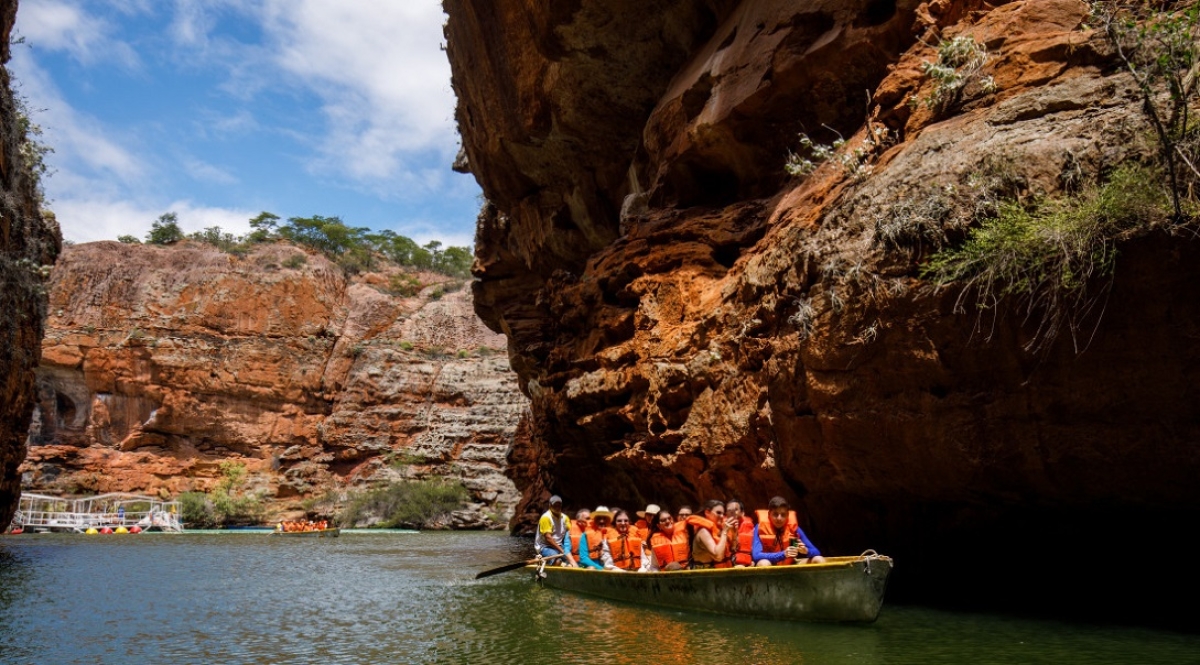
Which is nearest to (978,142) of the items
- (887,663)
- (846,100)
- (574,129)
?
(846,100)

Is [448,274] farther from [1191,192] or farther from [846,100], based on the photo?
[1191,192]

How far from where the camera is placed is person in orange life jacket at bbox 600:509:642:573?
40.8 ft

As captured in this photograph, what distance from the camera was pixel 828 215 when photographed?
995cm

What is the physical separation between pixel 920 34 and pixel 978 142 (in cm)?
345

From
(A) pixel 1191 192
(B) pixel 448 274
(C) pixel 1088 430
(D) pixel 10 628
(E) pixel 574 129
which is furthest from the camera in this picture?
(B) pixel 448 274

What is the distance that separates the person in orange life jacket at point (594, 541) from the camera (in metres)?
12.9

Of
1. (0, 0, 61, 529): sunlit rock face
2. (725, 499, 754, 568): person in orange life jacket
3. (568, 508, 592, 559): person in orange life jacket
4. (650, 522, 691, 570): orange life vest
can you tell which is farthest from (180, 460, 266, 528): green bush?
(725, 499, 754, 568): person in orange life jacket

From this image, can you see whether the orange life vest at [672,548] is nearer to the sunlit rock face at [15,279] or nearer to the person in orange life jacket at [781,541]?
the person in orange life jacket at [781,541]

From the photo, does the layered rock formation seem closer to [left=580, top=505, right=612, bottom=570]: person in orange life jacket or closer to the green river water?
the green river water

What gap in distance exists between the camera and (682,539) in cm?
1105

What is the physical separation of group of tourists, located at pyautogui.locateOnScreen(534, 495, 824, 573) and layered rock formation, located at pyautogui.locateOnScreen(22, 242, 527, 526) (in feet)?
94.3

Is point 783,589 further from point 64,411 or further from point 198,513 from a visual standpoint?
point 64,411

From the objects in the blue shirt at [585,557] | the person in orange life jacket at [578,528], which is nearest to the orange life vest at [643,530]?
the blue shirt at [585,557]

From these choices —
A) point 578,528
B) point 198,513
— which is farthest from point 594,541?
point 198,513
